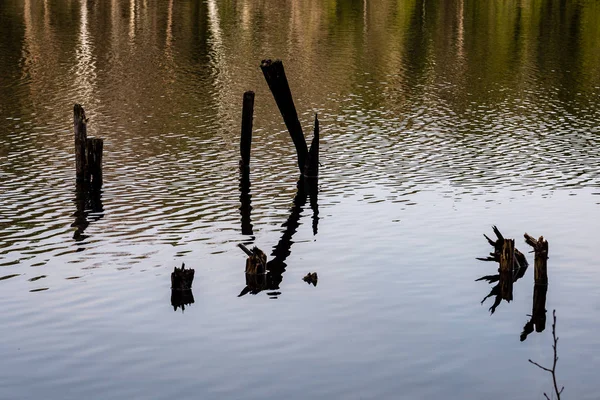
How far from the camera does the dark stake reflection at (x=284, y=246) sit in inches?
1009

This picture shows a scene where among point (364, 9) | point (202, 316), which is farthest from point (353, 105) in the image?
point (364, 9)

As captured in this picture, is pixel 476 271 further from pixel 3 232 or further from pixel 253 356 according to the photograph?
pixel 3 232

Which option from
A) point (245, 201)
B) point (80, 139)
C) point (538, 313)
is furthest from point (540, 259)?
point (80, 139)

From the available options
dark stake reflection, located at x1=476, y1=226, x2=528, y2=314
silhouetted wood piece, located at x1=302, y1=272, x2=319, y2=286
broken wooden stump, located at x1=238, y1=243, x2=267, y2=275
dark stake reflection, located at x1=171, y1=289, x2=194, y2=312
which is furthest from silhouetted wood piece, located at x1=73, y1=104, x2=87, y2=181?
dark stake reflection, located at x1=476, y1=226, x2=528, y2=314

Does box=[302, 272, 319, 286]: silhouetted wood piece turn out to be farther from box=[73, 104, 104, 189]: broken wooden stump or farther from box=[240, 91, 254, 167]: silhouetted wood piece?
box=[240, 91, 254, 167]: silhouetted wood piece

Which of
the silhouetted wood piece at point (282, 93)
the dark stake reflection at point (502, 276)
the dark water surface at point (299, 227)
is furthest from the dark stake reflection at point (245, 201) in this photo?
the dark stake reflection at point (502, 276)

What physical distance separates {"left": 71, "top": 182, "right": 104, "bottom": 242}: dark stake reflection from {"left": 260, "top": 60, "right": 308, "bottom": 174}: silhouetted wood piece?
7.19m

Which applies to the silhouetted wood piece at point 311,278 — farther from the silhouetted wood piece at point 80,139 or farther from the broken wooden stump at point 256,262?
the silhouetted wood piece at point 80,139

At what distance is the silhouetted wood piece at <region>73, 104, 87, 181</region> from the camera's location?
34.2 m

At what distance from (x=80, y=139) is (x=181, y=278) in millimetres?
11979

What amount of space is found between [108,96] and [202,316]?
3640cm

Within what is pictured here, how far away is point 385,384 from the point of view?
19.4 m

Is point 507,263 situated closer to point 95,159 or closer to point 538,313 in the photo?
point 538,313

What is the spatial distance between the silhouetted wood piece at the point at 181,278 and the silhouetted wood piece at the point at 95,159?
38.0ft
